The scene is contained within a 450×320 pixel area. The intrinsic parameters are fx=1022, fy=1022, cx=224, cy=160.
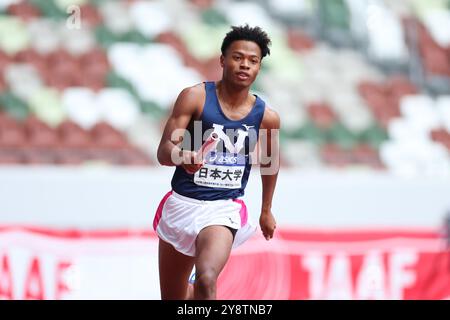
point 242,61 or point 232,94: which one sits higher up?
point 242,61

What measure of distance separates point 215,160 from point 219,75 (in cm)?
597

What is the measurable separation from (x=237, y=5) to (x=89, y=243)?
507cm

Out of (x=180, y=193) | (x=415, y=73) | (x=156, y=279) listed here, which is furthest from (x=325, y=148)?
(x=180, y=193)

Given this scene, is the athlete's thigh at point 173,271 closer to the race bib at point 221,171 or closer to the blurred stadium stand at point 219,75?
the race bib at point 221,171

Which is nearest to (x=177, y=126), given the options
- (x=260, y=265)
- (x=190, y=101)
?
(x=190, y=101)

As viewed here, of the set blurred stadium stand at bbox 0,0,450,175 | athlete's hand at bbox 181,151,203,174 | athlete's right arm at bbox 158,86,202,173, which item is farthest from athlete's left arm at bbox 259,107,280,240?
blurred stadium stand at bbox 0,0,450,175

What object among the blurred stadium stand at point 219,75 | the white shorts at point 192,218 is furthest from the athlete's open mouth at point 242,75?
the blurred stadium stand at point 219,75

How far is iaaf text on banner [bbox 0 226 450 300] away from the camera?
7.93 metres

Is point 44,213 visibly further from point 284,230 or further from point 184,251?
point 184,251

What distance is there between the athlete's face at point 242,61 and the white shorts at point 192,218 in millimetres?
704

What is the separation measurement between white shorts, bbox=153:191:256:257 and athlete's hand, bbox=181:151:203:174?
19.6 inches

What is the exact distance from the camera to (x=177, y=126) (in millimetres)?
5516

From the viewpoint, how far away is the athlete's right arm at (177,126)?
539cm

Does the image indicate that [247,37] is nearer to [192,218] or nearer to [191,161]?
[191,161]
